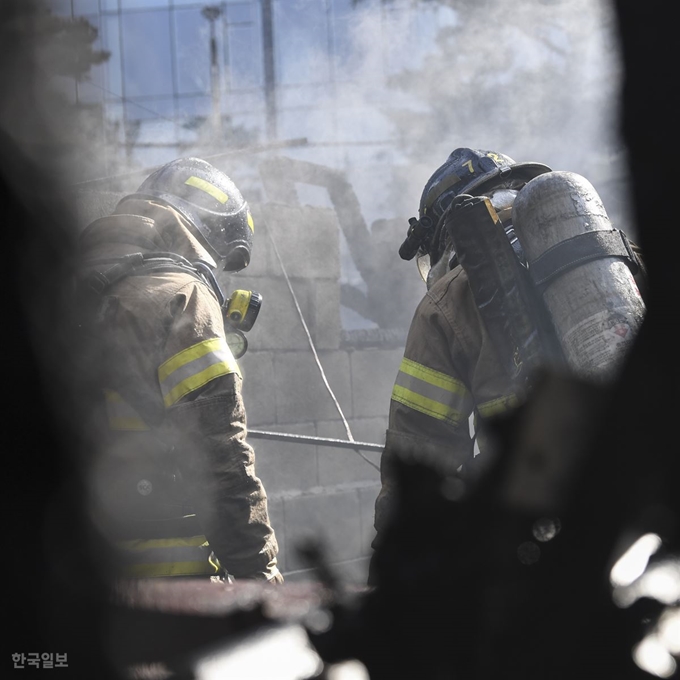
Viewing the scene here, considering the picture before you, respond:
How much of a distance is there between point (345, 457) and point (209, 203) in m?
4.47

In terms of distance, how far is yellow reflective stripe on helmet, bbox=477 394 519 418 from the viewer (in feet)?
7.99

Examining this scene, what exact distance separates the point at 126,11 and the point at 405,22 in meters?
6.07

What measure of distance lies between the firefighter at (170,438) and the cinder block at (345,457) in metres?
4.76

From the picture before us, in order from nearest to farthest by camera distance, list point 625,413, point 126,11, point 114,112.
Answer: point 625,413
point 114,112
point 126,11

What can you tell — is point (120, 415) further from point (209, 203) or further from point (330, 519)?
point (330, 519)

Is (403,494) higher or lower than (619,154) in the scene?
lower

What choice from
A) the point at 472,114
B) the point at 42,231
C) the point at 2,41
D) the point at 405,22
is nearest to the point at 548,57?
the point at 472,114

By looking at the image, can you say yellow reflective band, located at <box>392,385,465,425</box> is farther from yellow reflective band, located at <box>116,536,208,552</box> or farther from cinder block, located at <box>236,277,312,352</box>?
cinder block, located at <box>236,277,312,352</box>

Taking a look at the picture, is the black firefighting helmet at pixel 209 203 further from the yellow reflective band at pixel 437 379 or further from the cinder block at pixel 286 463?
the cinder block at pixel 286 463

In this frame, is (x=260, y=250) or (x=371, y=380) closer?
(x=260, y=250)

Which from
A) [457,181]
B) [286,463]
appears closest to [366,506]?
[286,463]

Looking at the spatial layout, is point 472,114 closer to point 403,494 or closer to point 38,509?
point 38,509

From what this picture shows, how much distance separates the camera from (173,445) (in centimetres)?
254

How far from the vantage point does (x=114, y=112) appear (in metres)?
13.5
